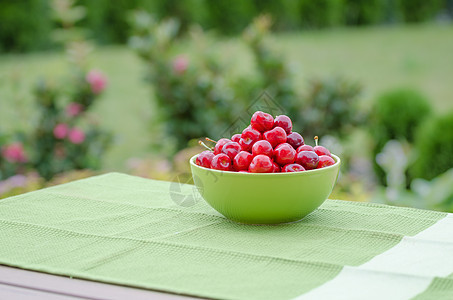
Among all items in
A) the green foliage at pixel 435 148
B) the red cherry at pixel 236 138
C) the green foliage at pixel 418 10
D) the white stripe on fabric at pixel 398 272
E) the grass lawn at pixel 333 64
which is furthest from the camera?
the green foliage at pixel 418 10

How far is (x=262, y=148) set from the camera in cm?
118

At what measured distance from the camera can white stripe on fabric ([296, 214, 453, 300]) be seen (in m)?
0.88

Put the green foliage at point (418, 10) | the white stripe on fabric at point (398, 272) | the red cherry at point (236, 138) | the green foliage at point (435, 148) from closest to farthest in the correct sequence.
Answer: the white stripe on fabric at point (398, 272), the red cherry at point (236, 138), the green foliage at point (435, 148), the green foliage at point (418, 10)

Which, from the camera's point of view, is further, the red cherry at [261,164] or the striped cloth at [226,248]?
the red cherry at [261,164]

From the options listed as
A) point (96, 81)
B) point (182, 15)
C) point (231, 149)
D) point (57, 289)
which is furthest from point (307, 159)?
point (182, 15)

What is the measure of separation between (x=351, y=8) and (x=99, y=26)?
4.36 m

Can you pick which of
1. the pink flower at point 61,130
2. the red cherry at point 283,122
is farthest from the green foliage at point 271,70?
the red cherry at point 283,122

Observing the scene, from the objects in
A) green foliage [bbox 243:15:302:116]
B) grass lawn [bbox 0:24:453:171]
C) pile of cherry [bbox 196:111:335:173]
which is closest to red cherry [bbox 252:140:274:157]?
pile of cherry [bbox 196:111:335:173]

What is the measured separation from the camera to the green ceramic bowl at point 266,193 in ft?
3.79

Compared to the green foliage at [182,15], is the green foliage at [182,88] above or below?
below

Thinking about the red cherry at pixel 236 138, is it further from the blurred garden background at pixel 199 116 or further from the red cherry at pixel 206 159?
the blurred garden background at pixel 199 116

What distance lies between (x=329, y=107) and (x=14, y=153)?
1901 millimetres

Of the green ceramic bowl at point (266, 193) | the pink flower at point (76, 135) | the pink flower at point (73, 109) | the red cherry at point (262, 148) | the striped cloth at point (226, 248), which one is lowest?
the pink flower at point (76, 135)

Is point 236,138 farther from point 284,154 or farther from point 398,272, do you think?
point 398,272
